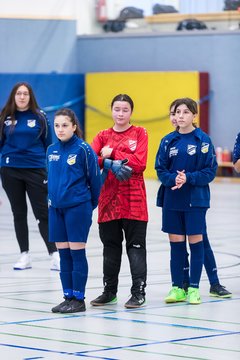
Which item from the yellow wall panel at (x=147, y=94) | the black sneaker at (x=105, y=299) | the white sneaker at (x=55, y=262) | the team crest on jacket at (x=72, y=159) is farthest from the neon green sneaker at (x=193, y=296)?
the yellow wall panel at (x=147, y=94)

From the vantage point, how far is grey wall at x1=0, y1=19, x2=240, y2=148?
2461 cm

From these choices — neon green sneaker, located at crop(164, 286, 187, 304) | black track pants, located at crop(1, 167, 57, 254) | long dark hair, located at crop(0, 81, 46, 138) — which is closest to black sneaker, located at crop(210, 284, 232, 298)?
neon green sneaker, located at crop(164, 286, 187, 304)

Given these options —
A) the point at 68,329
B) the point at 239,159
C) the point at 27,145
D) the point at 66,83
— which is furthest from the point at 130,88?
the point at 68,329

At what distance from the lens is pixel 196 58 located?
82.7 ft

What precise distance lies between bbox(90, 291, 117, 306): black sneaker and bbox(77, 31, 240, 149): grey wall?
1568 cm

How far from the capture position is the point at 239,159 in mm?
9422

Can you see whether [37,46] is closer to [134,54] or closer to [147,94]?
[134,54]

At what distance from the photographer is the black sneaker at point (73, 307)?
845cm

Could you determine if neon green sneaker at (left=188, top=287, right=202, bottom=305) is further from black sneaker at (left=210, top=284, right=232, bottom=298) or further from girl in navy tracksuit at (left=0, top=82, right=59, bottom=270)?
girl in navy tracksuit at (left=0, top=82, right=59, bottom=270)

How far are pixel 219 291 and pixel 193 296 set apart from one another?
1.52ft

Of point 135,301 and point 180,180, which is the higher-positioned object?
point 180,180

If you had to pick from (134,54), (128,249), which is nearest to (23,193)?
(128,249)

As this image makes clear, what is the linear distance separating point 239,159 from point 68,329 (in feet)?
Result: 8.54

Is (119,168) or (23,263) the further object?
(23,263)
